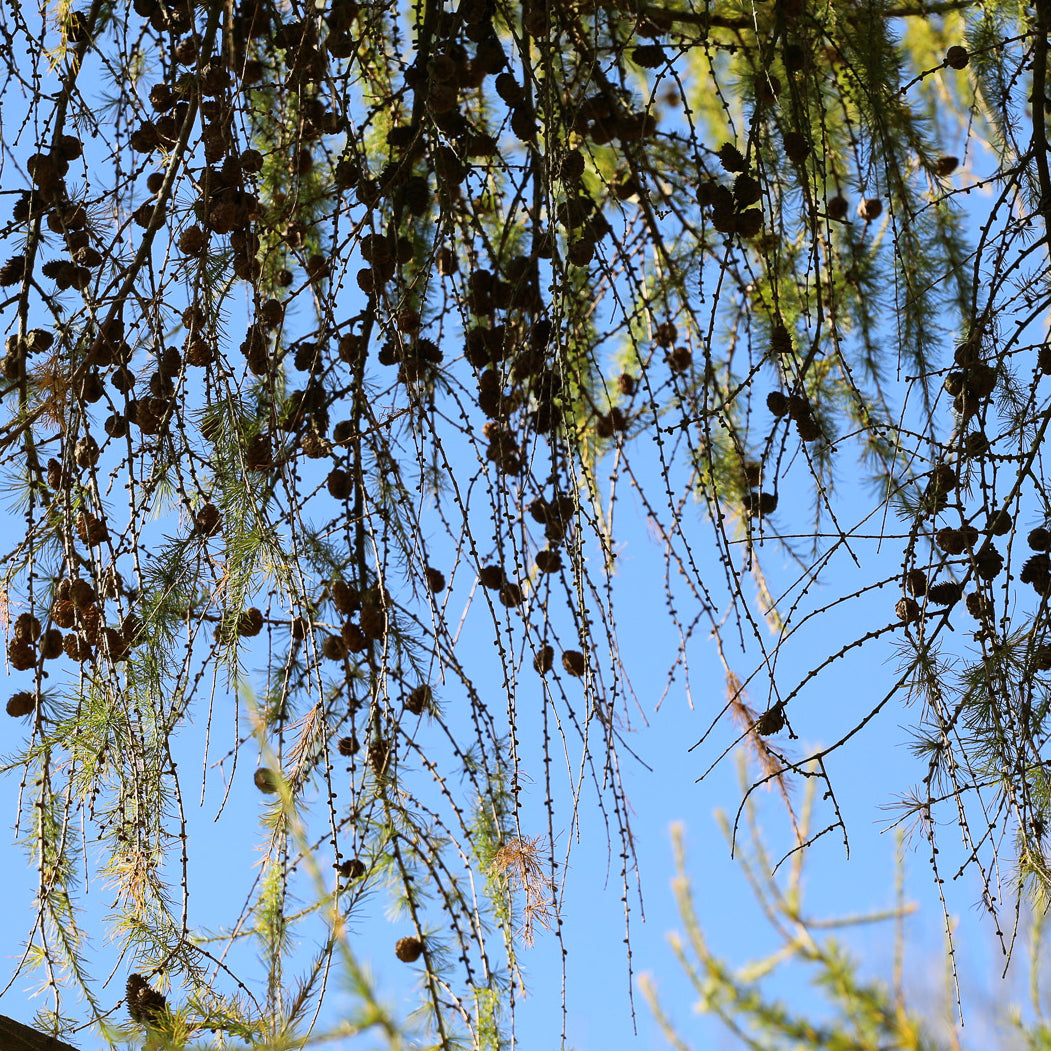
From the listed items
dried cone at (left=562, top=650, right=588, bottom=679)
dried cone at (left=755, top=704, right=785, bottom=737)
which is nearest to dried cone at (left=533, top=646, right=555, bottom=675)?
dried cone at (left=562, top=650, right=588, bottom=679)

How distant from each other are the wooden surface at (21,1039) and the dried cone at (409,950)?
0.54 m

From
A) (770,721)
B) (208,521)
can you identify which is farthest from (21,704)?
(770,721)

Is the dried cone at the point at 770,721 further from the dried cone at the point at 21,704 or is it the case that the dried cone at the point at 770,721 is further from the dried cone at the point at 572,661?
the dried cone at the point at 21,704

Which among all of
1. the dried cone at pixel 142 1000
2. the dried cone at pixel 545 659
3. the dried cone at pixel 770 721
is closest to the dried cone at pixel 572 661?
the dried cone at pixel 545 659

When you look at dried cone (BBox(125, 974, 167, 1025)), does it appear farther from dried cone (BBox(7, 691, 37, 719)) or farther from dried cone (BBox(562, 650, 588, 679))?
dried cone (BBox(562, 650, 588, 679))

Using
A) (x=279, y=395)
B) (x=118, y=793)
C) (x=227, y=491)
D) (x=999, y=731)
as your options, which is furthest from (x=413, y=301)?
(x=999, y=731)

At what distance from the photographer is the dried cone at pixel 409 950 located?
1.67 meters

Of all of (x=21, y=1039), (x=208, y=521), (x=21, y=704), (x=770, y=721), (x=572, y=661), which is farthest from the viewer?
(x=572, y=661)

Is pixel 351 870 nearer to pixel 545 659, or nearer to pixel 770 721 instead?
pixel 545 659

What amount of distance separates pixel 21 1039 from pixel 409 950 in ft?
1.89

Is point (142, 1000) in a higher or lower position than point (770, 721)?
lower

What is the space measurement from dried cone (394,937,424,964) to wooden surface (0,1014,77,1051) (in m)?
0.54

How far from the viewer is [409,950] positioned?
65.6 inches

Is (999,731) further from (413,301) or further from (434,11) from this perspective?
(434,11)
